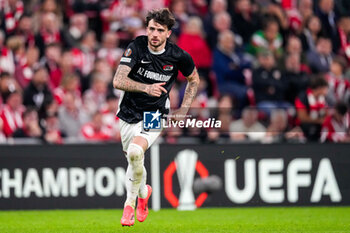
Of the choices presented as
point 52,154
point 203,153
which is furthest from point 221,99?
point 52,154

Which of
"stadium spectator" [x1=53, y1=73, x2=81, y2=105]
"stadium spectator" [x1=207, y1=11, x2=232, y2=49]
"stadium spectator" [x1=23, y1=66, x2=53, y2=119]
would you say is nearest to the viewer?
"stadium spectator" [x1=23, y1=66, x2=53, y2=119]

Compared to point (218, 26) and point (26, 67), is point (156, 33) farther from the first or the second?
point (218, 26)

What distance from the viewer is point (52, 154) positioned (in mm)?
11984

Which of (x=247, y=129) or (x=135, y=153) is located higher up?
(x=135, y=153)

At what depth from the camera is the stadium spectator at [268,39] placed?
15.1 meters

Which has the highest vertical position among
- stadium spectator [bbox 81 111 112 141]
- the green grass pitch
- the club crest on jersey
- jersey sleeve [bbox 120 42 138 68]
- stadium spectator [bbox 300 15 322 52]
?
jersey sleeve [bbox 120 42 138 68]

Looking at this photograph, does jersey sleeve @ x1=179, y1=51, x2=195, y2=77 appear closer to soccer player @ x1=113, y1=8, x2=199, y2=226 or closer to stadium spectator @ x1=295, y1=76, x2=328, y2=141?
soccer player @ x1=113, y1=8, x2=199, y2=226

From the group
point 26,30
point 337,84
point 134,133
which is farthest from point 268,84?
point 134,133

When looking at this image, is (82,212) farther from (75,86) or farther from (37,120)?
(75,86)

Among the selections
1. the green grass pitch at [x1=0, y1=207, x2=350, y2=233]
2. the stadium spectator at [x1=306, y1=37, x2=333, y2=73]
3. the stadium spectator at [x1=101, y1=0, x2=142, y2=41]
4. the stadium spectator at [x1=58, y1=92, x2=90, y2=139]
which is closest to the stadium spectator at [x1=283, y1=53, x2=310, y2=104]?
the stadium spectator at [x1=306, y1=37, x2=333, y2=73]

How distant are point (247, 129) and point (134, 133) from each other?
3.98 m

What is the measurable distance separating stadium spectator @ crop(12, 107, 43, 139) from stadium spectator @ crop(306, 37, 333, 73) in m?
5.84

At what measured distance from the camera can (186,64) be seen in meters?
8.64

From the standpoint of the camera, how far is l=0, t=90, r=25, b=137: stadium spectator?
12617 millimetres
